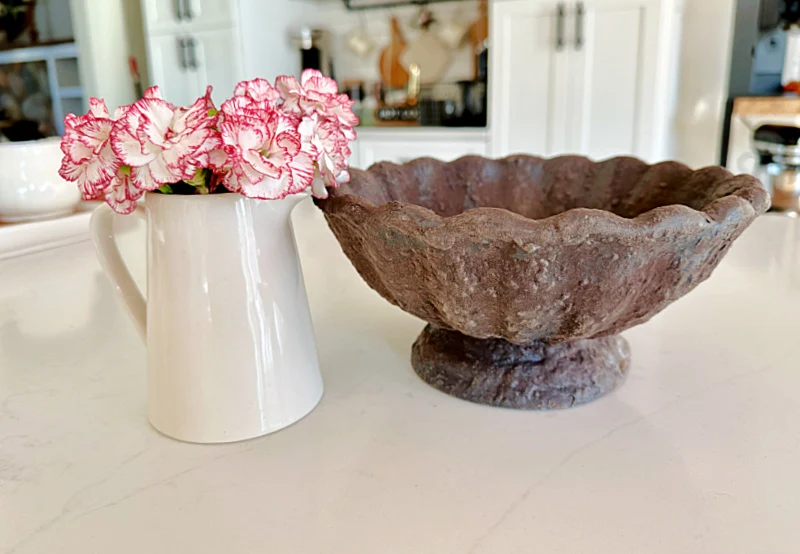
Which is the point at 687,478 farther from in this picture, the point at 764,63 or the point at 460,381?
the point at 764,63

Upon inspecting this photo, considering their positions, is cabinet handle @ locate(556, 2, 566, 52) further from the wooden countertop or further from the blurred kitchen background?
the wooden countertop

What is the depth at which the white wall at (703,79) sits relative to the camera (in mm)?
2334

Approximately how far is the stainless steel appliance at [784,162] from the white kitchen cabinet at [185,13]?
2240 mm

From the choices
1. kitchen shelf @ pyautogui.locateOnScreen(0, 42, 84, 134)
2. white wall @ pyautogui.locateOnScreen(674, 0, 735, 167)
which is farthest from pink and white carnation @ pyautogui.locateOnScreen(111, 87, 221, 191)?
kitchen shelf @ pyautogui.locateOnScreen(0, 42, 84, 134)

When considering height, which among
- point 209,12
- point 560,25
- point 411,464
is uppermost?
point 209,12

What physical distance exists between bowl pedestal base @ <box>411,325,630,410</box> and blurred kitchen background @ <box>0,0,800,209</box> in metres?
1.46

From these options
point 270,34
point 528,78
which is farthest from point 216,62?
point 528,78

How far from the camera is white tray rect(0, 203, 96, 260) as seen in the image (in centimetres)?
86

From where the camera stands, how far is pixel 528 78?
232cm

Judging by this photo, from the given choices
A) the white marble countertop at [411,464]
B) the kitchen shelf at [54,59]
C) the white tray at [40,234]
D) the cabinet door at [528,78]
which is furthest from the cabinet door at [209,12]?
the white marble countertop at [411,464]

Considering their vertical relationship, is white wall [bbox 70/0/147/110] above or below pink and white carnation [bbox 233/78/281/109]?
above

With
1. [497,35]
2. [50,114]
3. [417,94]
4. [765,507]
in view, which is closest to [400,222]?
[765,507]

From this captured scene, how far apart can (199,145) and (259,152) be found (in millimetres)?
36

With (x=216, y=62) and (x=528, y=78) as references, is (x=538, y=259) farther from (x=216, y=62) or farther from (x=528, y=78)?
(x=216, y=62)
